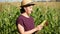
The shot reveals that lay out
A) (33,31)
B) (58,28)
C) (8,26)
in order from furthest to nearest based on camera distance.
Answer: (8,26), (58,28), (33,31)

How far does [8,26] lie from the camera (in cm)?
651

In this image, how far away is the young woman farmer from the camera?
3.50 meters

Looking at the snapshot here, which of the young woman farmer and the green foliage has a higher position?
the green foliage

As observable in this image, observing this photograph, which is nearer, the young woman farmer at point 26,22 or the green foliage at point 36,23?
the young woman farmer at point 26,22

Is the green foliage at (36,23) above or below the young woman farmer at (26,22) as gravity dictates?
above

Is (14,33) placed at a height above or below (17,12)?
below

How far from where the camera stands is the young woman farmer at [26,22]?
11.5 ft

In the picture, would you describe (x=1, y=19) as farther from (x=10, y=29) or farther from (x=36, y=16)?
(x=36, y=16)

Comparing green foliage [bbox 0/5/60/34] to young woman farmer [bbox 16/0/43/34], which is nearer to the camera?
young woman farmer [bbox 16/0/43/34]

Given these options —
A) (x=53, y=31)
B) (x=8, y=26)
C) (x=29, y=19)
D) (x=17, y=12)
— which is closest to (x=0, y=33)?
(x=8, y=26)

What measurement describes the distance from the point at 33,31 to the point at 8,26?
10.1ft

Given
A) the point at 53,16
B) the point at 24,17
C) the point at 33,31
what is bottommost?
the point at 33,31

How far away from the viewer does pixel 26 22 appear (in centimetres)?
357

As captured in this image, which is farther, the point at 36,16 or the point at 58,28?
the point at 36,16
